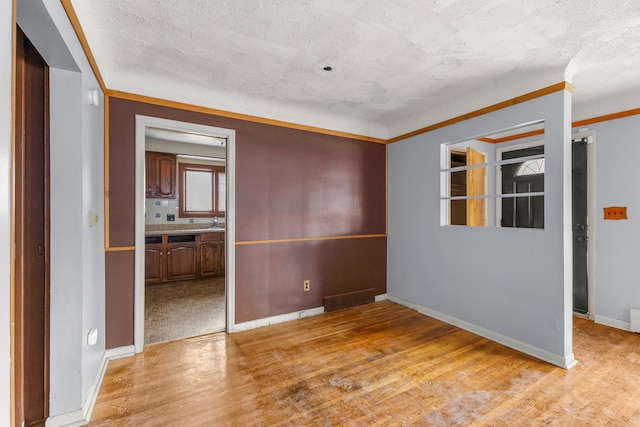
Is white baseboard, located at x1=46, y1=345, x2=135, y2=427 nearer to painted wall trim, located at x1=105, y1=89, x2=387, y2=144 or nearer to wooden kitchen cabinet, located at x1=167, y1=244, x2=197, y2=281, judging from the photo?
painted wall trim, located at x1=105, y1=89, x2=387, y2=144

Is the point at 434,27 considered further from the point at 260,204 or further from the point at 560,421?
the point at 560,421

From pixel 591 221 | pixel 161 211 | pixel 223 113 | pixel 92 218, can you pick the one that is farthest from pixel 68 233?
pixel 591 221

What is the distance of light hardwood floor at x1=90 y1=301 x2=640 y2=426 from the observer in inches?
72.6

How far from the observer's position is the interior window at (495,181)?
359 centimetres

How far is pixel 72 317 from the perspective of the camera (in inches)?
69.4

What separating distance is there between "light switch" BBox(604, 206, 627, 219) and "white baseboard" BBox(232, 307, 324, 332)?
11.2 feet

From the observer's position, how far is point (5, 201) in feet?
3.25

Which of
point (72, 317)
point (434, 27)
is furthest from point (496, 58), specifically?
point (72, 317)

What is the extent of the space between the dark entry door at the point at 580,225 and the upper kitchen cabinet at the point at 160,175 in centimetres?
613

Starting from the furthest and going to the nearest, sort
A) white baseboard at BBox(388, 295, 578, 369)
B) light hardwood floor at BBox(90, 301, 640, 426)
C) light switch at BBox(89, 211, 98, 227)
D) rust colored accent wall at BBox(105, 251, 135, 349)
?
rust colored accent wall at BBox(105, 251, 135, 349), white baseboard at BBox(388, 295, 578, 369), light switch at BBox(89, 211, 98, 227), light hardwood floor at BBox(90, 301, 640, 426)

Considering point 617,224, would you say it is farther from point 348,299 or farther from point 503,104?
point 348,299

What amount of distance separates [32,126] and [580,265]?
5.19m

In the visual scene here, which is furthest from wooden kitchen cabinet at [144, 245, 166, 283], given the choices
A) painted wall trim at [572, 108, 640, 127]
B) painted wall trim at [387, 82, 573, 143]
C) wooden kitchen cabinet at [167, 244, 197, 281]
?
painted wall trim at [572, 108, 640, 127]

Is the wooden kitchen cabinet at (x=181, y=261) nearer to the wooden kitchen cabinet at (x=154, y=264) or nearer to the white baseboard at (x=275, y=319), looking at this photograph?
the wooden kitchen cabinet at (x=154, y=264)
